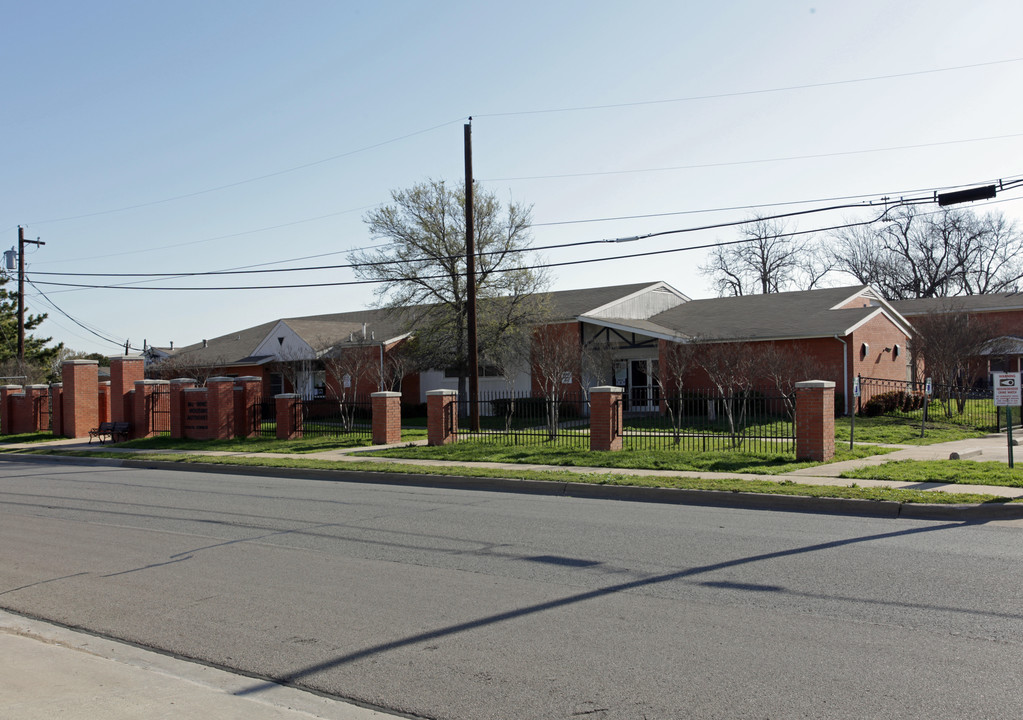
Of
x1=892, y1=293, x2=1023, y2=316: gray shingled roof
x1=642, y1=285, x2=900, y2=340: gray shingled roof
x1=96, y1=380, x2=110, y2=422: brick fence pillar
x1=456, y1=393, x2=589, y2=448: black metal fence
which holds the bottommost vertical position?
x1=456, y1=393, x2=589, y2=448: black metal fence

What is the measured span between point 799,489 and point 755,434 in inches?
268

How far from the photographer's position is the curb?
1111cm

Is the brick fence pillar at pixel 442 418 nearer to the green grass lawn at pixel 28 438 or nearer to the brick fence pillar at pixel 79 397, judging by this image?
the brick fence pillar at pixel 79 397

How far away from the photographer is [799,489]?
42.4ft

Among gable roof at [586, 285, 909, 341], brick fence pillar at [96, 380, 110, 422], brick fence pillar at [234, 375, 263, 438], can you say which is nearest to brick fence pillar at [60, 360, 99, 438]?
brick fence pillar at [96, 380, 110, 422]

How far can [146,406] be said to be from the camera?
27984mm

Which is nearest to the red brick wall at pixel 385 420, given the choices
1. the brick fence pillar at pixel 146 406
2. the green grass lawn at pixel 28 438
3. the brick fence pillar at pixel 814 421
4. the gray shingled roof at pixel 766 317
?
the brick fence pillar at pixel 146 406

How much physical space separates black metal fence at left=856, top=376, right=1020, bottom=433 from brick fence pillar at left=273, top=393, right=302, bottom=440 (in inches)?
703

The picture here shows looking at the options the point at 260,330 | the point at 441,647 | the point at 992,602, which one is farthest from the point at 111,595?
the point at 260,330

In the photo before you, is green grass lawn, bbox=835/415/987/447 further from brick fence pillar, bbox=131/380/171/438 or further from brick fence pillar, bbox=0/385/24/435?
brick fence pillar, bbox=0/385/24/435

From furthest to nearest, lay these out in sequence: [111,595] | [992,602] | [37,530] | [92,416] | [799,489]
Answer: [92,416], [799,489], [37,530], [111,595], [992,602]

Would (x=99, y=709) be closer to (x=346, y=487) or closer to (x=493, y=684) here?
(x=493, y=684)

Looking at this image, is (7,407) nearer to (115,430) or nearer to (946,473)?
(115,430)

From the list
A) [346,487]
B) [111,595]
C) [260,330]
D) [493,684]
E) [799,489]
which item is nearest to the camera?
[493,684]
